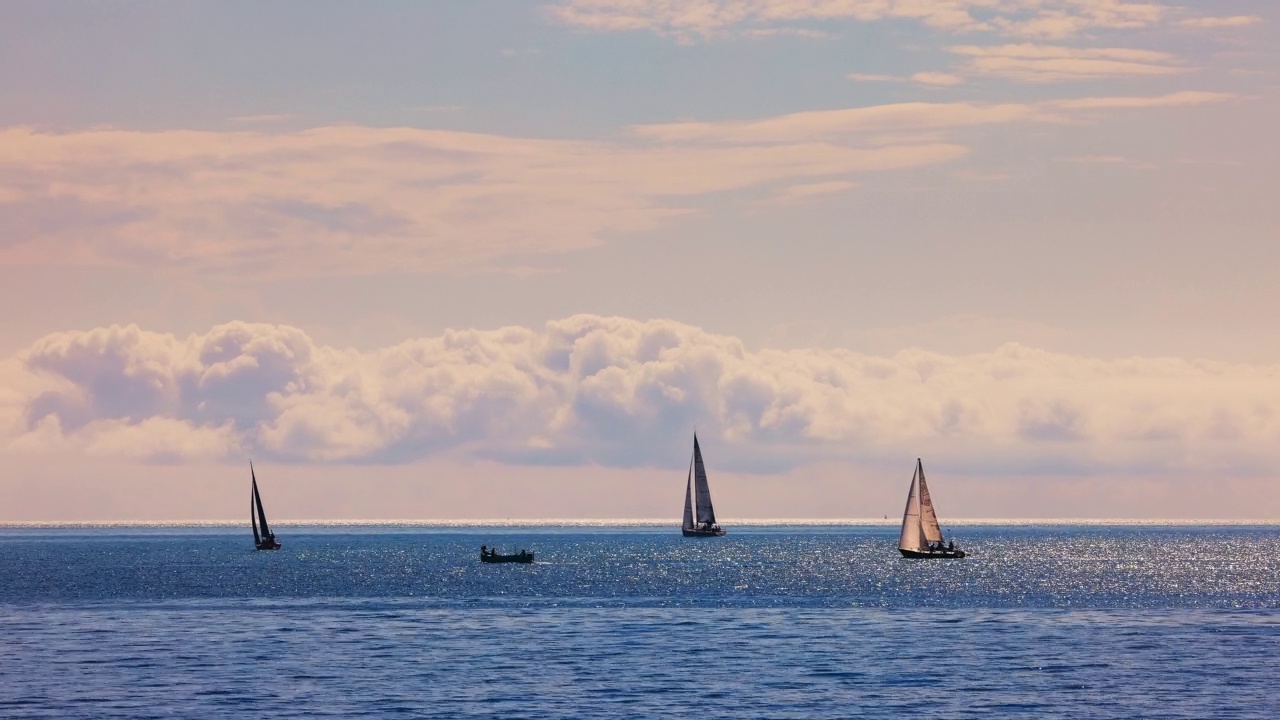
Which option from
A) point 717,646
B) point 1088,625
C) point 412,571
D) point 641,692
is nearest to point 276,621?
point 717,646

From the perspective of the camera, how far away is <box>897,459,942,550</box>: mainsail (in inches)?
6914

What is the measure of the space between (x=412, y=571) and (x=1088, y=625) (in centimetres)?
10565

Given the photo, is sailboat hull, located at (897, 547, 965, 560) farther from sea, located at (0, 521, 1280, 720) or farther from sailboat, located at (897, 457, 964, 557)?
sea, located at (0, 521, 1280, 720)

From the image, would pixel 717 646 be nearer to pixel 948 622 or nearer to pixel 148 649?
pixel 948 622

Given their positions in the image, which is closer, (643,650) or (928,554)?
(643,650)

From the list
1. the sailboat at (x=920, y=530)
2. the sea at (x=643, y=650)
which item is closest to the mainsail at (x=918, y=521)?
the sailboat at (x=920, y=530)

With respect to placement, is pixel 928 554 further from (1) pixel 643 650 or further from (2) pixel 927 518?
(1) pixel 643 650

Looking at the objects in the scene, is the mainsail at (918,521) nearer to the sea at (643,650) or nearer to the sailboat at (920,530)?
the sailboat at (920,530)

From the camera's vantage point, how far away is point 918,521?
598 feet

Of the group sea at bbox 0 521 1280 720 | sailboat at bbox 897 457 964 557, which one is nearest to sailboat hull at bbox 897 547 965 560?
sailboat at bbox 897 457 964 557

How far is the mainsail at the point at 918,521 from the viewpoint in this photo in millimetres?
175625

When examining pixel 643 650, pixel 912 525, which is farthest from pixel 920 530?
pixel 643 650

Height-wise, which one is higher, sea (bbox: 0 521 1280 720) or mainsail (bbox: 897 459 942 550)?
mainsail (bbox: 897 459 942 550)

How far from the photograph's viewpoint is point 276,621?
106 metres
